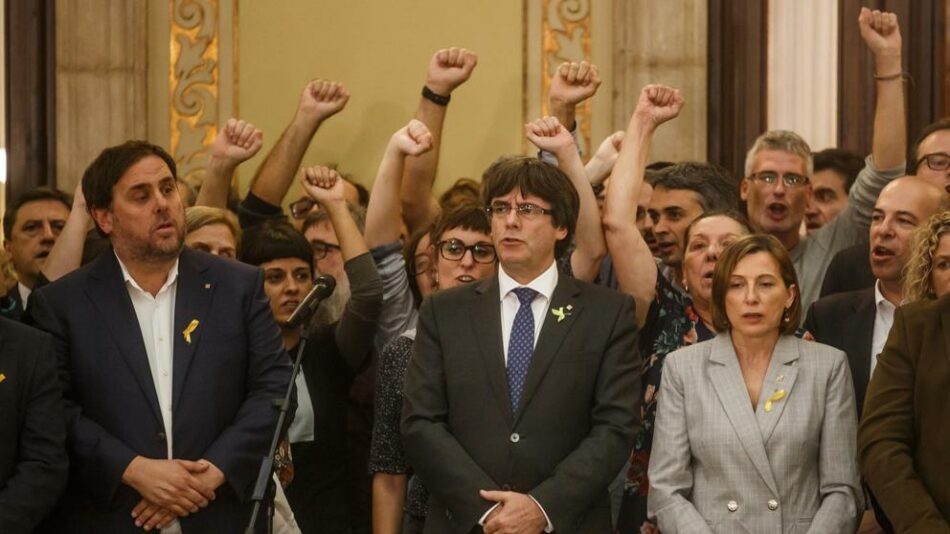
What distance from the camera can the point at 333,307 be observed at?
6.00 m

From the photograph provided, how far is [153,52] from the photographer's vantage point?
25.4 ft

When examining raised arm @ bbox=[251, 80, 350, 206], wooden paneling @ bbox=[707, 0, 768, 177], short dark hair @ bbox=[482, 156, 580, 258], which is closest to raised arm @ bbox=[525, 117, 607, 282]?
short dark hair @ bbox=[482, 156, 580, 258]

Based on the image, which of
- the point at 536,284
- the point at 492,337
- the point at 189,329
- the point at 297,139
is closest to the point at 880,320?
the point at 536,284

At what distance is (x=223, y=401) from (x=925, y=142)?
8.09 feet

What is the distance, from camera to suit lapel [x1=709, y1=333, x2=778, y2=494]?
14.9ft

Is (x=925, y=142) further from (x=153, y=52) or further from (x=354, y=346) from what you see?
(x=153, y=52)

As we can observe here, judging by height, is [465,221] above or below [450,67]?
below

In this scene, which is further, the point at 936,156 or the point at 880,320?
the point at 936,156

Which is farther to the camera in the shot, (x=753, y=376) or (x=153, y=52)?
(x=153, y=52)

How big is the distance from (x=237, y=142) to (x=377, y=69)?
5.25 feet

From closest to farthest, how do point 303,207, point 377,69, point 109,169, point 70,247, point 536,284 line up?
point 536,284, point 109,169, point 70,247, point 303,207, point 377,69

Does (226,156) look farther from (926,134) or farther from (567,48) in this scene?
(926,134)

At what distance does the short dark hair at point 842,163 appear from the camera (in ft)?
21.1

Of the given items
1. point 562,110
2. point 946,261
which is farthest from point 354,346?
point 946,261
